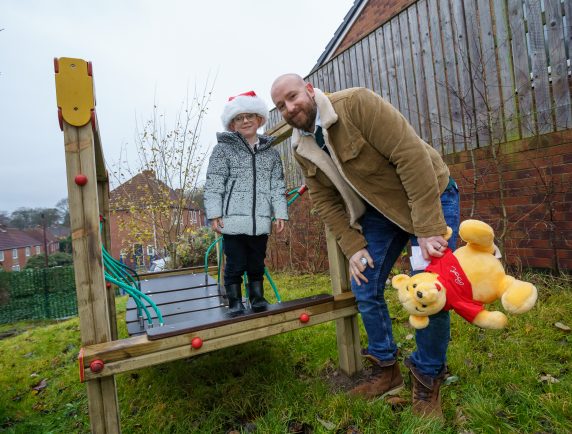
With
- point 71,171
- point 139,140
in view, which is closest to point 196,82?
point 139,140

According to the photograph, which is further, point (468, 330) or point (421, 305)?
point (468, 330)

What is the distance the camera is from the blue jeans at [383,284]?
1.79 m

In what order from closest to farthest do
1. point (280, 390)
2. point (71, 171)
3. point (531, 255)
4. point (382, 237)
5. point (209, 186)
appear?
point (71, 171) < point (382, 237) < point (280, 390) < point (209, 186) < point (531, 255)

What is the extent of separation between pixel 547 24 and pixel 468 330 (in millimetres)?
2804

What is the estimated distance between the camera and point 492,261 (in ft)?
4.87

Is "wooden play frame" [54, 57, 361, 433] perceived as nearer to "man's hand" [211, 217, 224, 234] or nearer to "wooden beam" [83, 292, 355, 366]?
"wooden beam" [83, 292, 355, 366]

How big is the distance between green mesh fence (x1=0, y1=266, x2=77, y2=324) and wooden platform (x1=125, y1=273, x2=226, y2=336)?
47.5ft

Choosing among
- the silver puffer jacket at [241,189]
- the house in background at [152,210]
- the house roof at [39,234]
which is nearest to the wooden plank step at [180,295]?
the silver puffer jacket at [241,189]

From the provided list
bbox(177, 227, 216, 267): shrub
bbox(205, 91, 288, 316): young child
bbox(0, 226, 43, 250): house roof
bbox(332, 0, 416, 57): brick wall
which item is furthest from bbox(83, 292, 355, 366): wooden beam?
bbox(0, 226, 43, 250): house roof

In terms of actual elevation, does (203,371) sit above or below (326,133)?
below

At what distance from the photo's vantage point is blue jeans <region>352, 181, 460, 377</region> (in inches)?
70.6

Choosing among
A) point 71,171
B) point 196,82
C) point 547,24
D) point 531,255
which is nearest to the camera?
point 71,171

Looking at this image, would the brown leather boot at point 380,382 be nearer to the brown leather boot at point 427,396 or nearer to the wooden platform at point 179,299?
the brown leather boot at point 427,396

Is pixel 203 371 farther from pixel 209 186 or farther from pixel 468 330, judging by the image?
pixel 468 330
